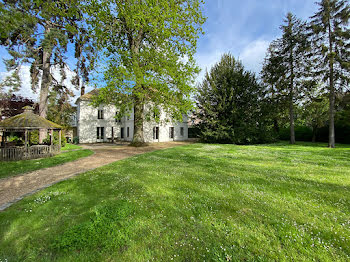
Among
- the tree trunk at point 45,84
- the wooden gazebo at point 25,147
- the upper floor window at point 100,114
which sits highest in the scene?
the tree trunk at point 45,84

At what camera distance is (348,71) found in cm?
1544

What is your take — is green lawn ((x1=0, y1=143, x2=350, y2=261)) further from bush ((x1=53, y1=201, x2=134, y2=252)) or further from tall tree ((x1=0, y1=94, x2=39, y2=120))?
tall tree ((x1=0, y1=94, x2=39, y2=120))

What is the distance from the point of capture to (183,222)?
107 inches

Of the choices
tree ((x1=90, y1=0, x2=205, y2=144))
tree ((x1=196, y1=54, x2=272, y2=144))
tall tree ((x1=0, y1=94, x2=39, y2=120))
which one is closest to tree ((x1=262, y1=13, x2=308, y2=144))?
tree ((x1=196, y1=54, x2=272, y2=144))

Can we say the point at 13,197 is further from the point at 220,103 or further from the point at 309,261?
the point at 220,103

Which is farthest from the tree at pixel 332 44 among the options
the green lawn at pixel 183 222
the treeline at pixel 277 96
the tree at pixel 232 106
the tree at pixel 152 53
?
the green lawn at pixel 183 222

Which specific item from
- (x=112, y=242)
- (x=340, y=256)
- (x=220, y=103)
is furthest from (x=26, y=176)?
(x=220, y=103)

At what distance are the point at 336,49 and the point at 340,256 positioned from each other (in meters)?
23.3

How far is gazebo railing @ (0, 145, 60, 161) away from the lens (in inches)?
367

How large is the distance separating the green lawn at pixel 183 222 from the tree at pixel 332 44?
18707mm

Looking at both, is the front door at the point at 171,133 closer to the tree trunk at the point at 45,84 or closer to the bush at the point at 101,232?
the tree trunk at the point at 45,84

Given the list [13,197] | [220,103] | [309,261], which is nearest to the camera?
[309,261]

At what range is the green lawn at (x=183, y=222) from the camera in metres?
2.05

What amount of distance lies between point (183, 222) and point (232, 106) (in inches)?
Result: 760
